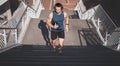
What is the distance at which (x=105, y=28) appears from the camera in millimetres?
16391

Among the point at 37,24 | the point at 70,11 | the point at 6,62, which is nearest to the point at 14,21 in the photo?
the point at 37,24

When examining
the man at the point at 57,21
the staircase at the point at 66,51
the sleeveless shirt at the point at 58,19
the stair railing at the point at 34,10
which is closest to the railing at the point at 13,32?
the staircase at the point at 66,51

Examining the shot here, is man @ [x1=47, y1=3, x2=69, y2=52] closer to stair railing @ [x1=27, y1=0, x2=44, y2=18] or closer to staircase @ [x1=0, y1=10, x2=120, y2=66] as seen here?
staircase @ [x1=0, y1=10, x2=120, y2=66]

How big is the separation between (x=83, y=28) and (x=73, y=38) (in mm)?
2312

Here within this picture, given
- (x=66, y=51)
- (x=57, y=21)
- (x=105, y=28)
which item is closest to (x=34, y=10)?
(x=105, y=28)

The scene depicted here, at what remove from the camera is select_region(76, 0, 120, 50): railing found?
1345cm

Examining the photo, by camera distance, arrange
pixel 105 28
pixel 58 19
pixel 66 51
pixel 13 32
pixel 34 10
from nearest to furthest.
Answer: pixel 58 19 → pixel 66 51 → pixel 13 32 → pixel 105 28 → pixel 34 10

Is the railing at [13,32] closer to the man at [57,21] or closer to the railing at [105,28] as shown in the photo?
the man at [57,21]

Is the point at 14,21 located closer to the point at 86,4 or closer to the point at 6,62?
the point at 6,62

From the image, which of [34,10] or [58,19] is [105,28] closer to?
[58,19]

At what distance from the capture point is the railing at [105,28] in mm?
13449

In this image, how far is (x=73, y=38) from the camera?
16.9 metres

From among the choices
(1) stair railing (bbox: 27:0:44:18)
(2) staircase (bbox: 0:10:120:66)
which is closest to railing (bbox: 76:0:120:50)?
(2) staircase (bbox: 0:10:120:66)

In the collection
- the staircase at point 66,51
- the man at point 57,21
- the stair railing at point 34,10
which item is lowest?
the staircase at point 66,51
